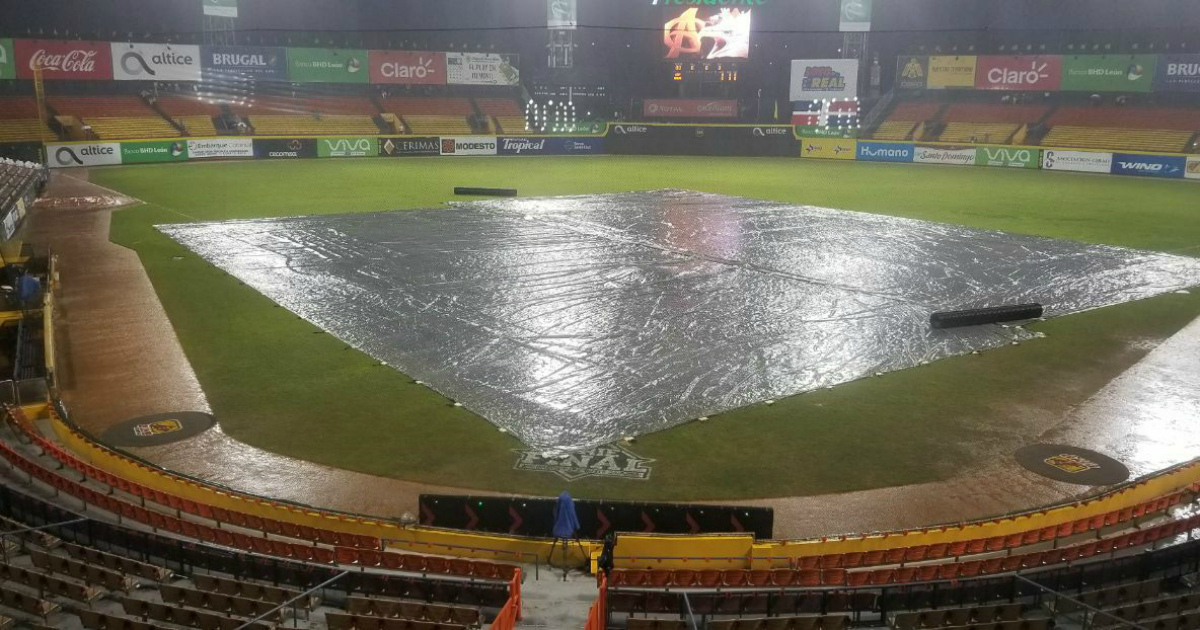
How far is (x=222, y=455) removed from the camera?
40.4 ft

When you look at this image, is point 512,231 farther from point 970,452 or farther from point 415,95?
point 415,95

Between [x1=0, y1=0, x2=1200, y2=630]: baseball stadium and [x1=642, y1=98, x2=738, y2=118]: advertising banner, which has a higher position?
[x1=642, y1=98, x2=738, y2=118]: advertising banner

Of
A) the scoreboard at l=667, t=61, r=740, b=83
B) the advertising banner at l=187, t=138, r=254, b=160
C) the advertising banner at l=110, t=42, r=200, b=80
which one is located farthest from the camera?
the scoreboard at l=667, t=61, r=740, b=83

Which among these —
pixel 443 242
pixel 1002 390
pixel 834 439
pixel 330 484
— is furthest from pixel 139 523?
pixel 443 242

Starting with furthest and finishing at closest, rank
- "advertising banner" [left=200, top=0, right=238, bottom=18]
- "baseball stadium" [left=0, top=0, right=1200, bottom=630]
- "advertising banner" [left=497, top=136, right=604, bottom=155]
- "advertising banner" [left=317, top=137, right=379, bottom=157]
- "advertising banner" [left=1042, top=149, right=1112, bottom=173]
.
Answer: "advertising banner" [left=497, top=136, right=604, bottom=155]
"advertising banner" [left=317, top=137, right=379, bottom=157]
"advertising banner" [left=200, top=0, right=238, bottom=18]
"advertising banner" [left=1042, top=149, right=1112, bottom=173]
"baseball stadium" [left=0, top=0, right=1200, bottom=630]

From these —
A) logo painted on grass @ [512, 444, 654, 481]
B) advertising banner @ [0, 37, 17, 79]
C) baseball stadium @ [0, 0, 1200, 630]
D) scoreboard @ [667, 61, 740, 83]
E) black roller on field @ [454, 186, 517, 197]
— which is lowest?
logo painted on grass @ [512, 444, 654, 481]

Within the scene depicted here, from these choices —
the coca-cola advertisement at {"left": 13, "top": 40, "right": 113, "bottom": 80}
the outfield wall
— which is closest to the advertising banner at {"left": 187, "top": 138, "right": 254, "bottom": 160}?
the outfield wall

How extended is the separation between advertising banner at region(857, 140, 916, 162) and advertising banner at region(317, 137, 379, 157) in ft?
119

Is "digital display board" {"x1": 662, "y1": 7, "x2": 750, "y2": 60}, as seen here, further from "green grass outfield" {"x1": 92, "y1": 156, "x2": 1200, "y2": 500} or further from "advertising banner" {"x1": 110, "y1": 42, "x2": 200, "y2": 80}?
"green grass outfield" {"x1": 92, "y1": 156, "x2": 1200, "y2": 500}

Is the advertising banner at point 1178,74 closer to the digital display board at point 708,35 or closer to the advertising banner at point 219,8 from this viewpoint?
the digital display board at point 708,35

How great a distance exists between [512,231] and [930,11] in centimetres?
5186

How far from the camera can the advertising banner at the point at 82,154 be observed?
167ft

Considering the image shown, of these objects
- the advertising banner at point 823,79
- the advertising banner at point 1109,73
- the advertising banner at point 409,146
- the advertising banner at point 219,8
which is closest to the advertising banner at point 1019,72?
the advertising banner at point 1109,73

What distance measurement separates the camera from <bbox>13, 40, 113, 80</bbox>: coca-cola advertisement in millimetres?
54781
